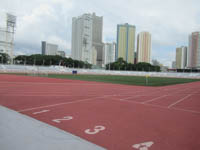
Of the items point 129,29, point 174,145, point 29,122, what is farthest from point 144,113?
point 129,29

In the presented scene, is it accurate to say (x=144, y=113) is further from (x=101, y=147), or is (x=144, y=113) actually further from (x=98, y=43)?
(x=98, y=43)

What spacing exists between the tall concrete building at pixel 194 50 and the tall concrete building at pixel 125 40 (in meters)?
41.5

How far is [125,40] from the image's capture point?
401ft

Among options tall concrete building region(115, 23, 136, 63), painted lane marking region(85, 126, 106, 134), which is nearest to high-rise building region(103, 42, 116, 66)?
tall concrete building region(115, 23, 136, 63)

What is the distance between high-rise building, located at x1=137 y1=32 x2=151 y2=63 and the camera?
125m

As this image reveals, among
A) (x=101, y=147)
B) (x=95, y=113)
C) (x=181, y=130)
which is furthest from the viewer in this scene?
(x=95, y=113)

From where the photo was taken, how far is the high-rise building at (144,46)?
409ft

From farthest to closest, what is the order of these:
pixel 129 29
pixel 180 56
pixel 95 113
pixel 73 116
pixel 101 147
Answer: pixel 180 56 → pixel 129 29 → pixel 95 113 → pixel 73 116 → pixel 101 147

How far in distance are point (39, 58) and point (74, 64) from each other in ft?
67.8

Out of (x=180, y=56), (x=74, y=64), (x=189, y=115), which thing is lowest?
(x=189, y=115)

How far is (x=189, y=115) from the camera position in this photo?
19.5ft

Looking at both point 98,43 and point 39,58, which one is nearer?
point 39,58

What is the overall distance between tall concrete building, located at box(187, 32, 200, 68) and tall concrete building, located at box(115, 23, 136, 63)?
41.5 meters

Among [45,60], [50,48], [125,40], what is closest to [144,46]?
[125,40]
